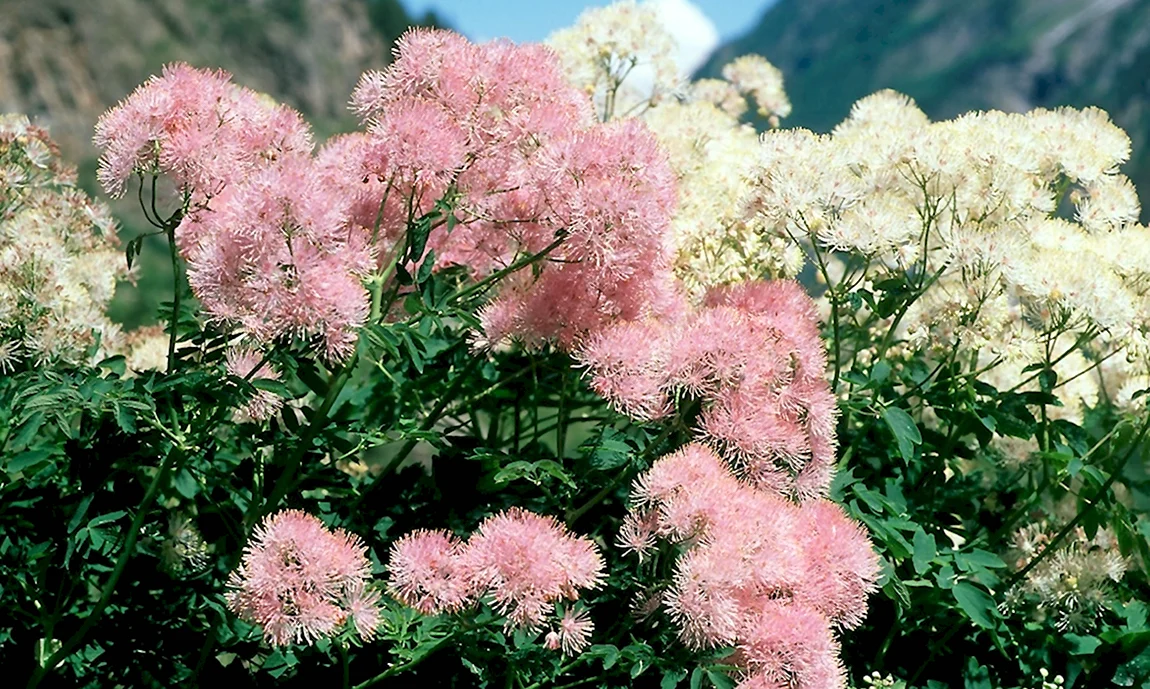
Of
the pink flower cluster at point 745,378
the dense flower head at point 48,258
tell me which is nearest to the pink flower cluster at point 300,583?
the pink flower cluster at point 745,378

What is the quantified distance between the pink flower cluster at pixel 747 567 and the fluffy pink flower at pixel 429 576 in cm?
35

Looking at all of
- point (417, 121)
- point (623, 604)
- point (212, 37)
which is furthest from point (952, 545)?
point (212, 37)

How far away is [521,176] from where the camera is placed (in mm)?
2576

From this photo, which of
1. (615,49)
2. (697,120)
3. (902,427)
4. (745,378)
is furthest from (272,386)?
(615,49)

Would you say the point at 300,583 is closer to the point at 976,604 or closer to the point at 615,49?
the point at 976,604

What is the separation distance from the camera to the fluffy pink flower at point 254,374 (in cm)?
252

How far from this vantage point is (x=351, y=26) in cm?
11056

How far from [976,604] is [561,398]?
3.44 feet

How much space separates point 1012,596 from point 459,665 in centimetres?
144

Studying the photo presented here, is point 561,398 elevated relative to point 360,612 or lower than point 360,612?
elevated

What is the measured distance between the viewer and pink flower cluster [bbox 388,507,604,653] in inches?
87.7

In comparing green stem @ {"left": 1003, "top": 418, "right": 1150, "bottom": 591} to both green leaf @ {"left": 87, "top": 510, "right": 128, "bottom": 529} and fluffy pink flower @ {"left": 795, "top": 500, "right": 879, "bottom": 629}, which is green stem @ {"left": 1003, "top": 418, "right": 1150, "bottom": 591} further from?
green leaf @ {"left": 87, "top": 510, "right": 128, "bottom": 529}

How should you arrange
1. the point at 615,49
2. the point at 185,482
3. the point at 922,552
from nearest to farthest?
1. the point at 185,482
2. the point at 922,552
3. the point at 615,49

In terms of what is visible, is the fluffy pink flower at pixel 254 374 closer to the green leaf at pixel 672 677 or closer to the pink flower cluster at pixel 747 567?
the pink flower cluster at pixel 747 567
